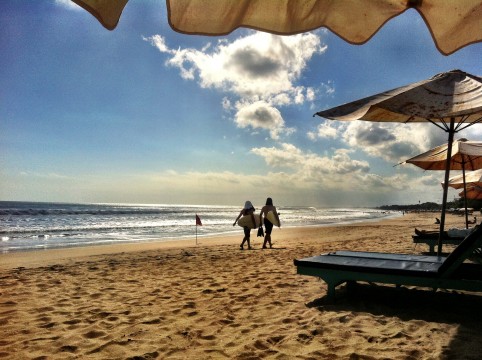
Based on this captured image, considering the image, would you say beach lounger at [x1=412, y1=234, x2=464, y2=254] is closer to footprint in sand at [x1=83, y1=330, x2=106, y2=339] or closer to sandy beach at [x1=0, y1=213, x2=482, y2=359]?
sandy beach at [x1=0, y1=213, x2=482, y2=359]

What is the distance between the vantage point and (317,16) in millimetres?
2223

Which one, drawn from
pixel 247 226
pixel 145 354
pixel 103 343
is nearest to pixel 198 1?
pixel 145 354

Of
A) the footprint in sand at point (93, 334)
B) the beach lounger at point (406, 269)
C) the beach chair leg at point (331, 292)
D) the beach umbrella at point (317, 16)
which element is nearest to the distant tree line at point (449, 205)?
the beach lounger at point (406, 269)

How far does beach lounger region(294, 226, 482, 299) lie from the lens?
3.79 meters

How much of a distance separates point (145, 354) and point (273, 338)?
1.26 metres

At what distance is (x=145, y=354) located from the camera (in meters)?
3.28

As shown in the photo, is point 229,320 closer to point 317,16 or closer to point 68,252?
point 317,16

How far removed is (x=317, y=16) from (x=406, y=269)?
10.4ft

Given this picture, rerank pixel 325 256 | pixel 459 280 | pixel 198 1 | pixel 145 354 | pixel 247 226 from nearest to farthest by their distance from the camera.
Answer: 1. pixel 198 1
2. pixel 145 354
3. pixel 459 280
4. pixel 325 256
5. pixel 247 226

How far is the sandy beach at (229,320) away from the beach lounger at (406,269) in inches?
14.7

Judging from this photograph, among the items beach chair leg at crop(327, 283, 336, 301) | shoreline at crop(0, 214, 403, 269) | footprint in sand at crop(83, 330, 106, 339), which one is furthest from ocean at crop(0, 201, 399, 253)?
footprint in sand at crop(83, 330, 106, 339)

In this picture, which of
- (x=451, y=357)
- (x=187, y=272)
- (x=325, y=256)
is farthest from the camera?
(x=187, y=272)

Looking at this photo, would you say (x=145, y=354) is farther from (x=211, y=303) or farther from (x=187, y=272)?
(x=187, y=272)

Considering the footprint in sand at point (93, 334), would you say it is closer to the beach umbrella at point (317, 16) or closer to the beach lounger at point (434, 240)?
the beach umbrella at point (317, 16)
